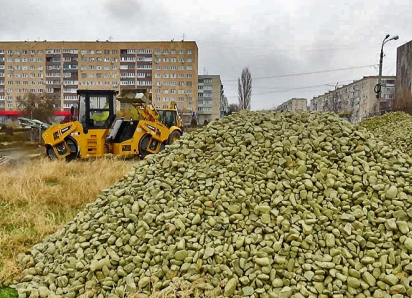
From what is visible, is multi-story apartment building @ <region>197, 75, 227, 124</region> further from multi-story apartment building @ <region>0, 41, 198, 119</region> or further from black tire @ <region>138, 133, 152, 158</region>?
black tire @ <region>138, 133, 152, 158</region>

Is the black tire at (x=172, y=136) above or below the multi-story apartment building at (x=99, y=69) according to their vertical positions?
below

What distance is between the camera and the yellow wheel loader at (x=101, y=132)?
870 centimetres

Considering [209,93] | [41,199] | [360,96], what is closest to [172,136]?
[41,199]

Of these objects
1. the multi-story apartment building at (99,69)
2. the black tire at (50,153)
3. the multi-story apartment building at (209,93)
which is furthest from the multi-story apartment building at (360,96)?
the black tire at (50,153)

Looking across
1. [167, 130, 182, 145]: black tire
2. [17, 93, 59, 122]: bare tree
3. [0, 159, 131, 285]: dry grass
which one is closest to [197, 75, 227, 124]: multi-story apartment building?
[17, 93, 59, 122]: bare tree

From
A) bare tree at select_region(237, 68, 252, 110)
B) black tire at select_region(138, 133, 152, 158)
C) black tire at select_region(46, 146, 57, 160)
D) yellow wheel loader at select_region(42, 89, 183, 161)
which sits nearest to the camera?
yellow wheel loader at select_region(42, 89, 183, 161)

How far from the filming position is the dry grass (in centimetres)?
352

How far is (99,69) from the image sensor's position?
135 ft

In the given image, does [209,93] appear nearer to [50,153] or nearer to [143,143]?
[143,143]

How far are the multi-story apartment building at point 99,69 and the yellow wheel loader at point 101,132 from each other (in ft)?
98.3

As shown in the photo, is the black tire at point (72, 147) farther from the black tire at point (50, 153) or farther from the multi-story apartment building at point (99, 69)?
the multi-story apartment building at point (99, 69)

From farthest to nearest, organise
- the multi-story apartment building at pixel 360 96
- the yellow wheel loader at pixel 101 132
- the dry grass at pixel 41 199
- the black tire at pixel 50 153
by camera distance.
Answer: the multi-story apartment building at pixel 360 96 → the black tire at pixel 50 153 → the yellow wheel loader at pixel 101 132 → the dry grass at pixel 41 199

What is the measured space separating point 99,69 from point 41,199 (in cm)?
3863

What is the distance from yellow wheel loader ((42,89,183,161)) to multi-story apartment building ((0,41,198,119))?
98.3 ft
